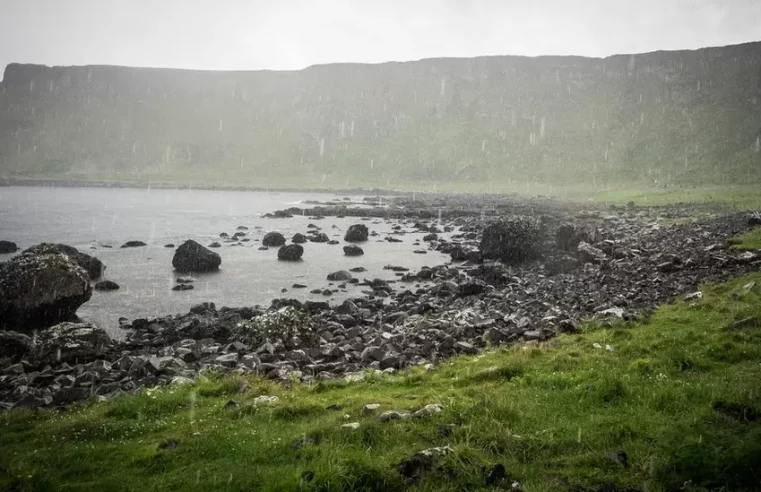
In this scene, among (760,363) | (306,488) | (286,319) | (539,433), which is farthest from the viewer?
(286,319)

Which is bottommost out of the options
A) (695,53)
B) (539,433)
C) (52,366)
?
(52,366)

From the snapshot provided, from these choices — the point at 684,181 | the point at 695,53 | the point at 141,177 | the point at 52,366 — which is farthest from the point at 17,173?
the point at 695,53

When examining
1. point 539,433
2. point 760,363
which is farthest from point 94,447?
point 760,363

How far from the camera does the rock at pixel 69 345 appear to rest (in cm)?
1445

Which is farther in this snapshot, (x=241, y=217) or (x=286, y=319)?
(x=241, y=217)

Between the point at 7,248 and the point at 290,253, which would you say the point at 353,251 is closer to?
the point at 290,253

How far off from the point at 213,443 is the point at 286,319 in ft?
27.4

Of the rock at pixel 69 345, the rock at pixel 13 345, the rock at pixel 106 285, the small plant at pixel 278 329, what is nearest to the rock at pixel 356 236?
the rock at pixel 106 285

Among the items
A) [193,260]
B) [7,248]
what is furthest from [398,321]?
[7,248]

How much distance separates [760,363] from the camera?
32.4ft

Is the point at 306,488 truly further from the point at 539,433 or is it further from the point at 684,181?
the point at 684,181

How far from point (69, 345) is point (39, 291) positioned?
7.08m

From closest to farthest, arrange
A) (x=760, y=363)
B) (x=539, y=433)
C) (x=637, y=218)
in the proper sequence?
1. (x=539, y=433)
2. (x=760, y=363)
3. (x=637, y=218)

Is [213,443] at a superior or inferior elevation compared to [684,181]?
inferior
